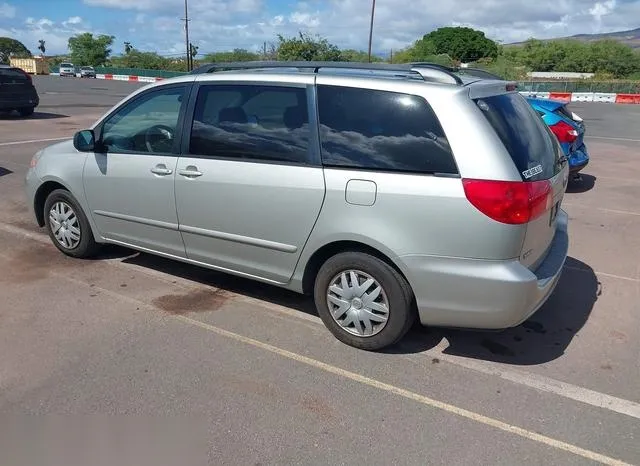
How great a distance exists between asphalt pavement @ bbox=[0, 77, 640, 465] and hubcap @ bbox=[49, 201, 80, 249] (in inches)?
8.1

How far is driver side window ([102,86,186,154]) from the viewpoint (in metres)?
4.26

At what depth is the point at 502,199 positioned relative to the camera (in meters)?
3.03

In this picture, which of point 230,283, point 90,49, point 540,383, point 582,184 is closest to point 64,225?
point 230,283

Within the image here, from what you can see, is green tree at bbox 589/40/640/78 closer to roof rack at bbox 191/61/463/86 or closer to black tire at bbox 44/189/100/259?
roof rack at bbox 191/61/463/86

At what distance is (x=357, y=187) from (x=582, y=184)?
7.61 metres

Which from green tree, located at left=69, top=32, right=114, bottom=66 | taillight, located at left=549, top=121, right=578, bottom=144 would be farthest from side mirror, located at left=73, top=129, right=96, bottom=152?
green tree, located at left=69, top=32, right=114, bottom=66

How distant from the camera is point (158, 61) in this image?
7869 centimetres

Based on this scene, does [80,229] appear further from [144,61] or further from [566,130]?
[144,61]

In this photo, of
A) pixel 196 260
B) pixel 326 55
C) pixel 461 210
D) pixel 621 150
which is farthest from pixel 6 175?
pixel 326 55

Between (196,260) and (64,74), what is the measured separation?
72.5 m

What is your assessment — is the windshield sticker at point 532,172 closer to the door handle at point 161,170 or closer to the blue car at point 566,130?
the door handle at point 161,170

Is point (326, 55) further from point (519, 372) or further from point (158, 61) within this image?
point (158, 61)

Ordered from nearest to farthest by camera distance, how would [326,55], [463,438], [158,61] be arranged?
1. [463,438]
2. [326,55]
3. [158,61]

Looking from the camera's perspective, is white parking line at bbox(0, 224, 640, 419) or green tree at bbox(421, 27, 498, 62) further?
green tree at bbox(421, 27, 498, 62)
